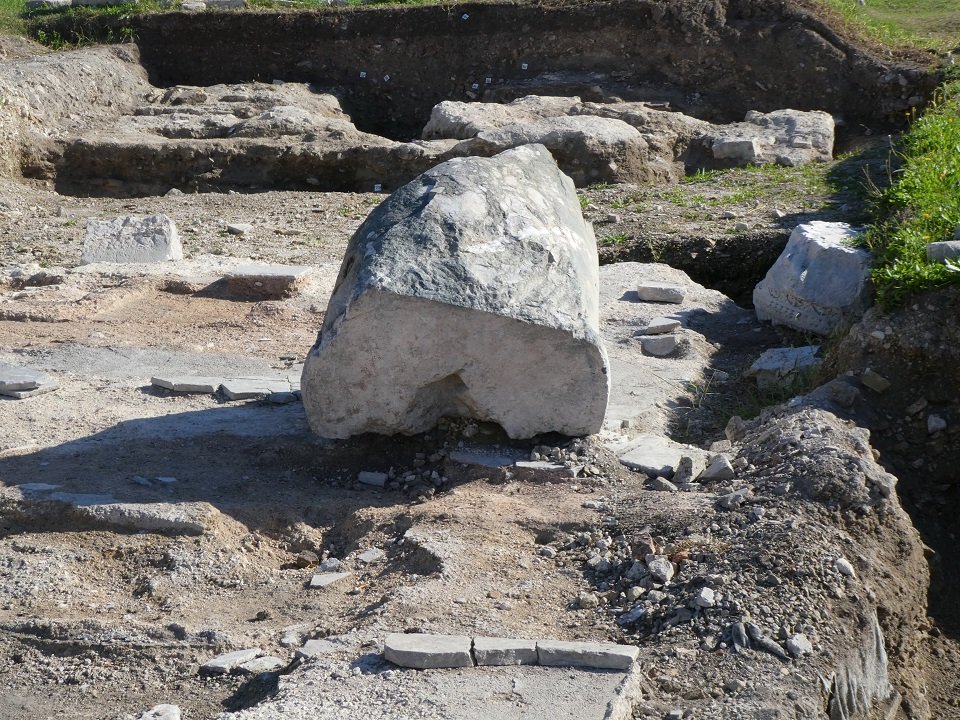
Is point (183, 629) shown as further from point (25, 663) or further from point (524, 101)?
point (524, 101)

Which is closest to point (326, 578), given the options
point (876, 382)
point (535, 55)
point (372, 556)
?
point (372, 556)

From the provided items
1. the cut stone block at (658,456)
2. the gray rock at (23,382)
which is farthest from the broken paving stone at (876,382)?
the gray rock at (23,382)

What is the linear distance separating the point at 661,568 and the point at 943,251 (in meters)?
2.57

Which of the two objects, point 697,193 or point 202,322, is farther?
point 697,193

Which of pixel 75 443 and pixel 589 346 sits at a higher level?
pixel 589 346

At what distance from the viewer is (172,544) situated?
408 centimetres

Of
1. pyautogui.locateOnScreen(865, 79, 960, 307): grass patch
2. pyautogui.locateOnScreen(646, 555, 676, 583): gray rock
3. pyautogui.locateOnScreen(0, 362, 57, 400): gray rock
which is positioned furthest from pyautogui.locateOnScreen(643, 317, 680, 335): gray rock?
pyautogui.locateOnScreen(0, 362, 57, 400): gray rock

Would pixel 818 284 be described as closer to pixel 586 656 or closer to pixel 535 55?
pixel 586 656

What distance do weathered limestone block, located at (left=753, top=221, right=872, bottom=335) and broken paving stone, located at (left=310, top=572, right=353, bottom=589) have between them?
3427 millimetres

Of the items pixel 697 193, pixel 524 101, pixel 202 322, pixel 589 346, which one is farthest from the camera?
pixel 524 101

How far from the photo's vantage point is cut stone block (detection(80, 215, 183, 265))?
7.43m

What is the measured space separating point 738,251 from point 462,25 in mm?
7113

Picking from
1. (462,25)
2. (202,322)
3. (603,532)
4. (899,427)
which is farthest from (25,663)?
(462,25)

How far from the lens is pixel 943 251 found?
204 inches
